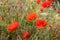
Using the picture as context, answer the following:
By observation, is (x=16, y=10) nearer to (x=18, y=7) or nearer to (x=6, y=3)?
(x=18, y=7)

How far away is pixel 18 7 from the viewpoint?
222 cm

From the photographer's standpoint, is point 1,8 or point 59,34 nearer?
point 59,34

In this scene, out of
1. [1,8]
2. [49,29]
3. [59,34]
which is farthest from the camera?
[1,8]

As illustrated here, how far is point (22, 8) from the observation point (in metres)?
2.20

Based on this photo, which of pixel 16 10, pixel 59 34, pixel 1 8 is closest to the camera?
pixel 59 34

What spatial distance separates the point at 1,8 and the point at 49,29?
2.29 feet

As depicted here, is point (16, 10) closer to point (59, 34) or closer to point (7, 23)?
point (7, 23)

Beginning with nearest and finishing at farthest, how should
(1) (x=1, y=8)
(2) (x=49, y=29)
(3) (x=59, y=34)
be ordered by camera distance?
(2) (x=49, y=29) < (3) (x=59, y=34) < (1) (x=1, y=8)

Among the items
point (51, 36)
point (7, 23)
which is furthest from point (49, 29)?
point (7, 23)

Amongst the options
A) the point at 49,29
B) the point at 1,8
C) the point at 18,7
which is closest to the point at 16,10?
the point at 18,7

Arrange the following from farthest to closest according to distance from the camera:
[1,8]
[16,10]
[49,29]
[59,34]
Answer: [1,8]
[16,10]
[59,34]
[49,29]

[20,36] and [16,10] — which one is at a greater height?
[16,10]

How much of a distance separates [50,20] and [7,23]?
1.34 feet

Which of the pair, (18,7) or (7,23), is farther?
(18,7)
